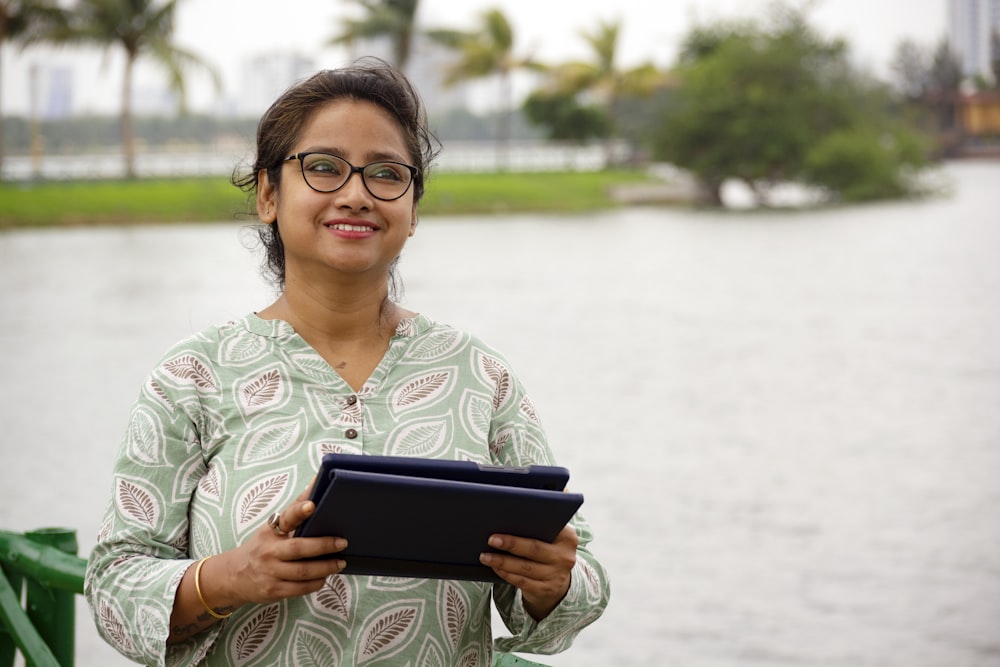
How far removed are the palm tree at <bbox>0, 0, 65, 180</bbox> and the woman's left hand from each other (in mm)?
32658

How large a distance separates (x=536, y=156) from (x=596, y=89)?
388cm

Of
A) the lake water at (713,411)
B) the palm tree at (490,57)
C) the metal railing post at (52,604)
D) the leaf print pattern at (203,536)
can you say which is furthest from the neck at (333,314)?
the palm tree at (490,57)

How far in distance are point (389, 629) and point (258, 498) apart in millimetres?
186

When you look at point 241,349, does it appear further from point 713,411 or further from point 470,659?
point 713,411

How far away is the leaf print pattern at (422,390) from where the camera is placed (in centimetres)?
150

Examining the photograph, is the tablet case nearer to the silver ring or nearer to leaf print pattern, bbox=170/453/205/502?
the silver ring

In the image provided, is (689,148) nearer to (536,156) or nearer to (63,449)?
(536,156)

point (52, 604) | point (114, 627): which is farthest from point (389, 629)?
point (52, 604)

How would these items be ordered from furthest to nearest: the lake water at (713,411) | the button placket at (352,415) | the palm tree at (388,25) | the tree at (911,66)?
the tree at (911,66)
the palm tree at (388,25)
the lake water at (713,411)
the button placket at (352,415)

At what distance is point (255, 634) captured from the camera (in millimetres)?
1466

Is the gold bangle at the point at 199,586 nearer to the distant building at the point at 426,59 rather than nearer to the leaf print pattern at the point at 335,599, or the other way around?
the leaf print pattern at the point at 335,599

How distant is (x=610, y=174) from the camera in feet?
124

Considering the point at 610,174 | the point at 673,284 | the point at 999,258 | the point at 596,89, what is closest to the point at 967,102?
Result: the point at 596,89

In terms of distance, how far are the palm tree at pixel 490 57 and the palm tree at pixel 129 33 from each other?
9523 millimetres
